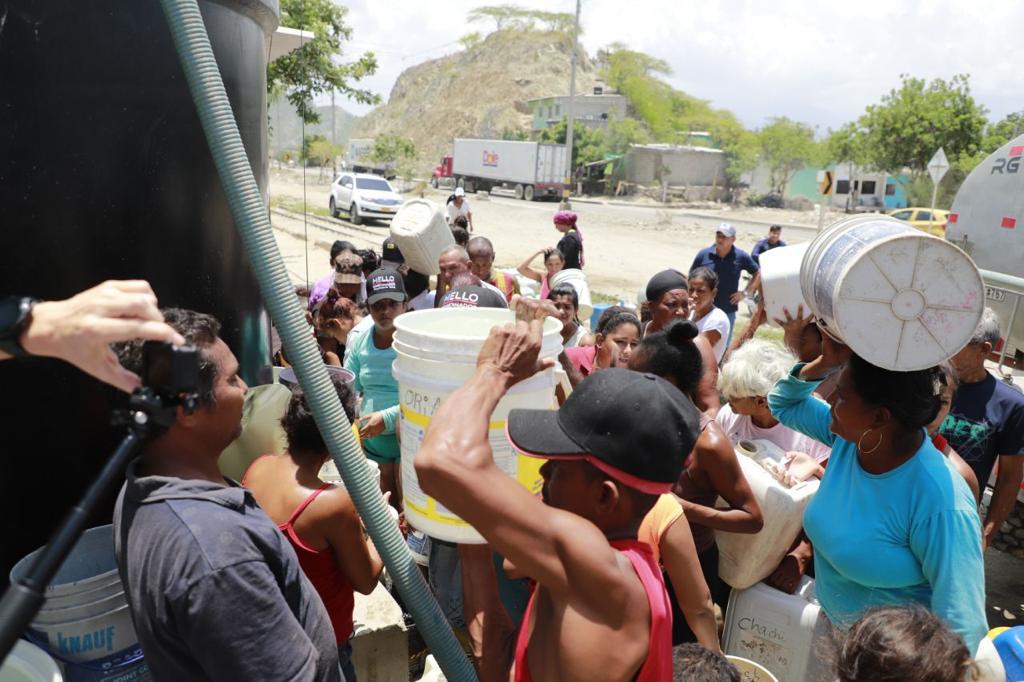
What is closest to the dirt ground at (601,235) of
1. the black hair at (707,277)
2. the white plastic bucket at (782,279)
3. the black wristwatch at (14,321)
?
the black hair at (707,277)

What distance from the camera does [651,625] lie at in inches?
61.9

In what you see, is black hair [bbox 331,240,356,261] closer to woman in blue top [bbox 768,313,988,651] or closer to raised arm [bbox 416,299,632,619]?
woman in blue top [bbox 768,313,988,651]

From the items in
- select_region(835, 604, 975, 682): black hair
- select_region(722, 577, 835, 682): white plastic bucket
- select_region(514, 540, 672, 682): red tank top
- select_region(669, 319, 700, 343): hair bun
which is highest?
select_region(669, 319, 700, 343): hair bun

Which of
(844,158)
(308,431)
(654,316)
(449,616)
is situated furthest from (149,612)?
(844,158)

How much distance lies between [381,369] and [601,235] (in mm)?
24872

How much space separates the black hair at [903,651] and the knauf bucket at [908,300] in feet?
2.45

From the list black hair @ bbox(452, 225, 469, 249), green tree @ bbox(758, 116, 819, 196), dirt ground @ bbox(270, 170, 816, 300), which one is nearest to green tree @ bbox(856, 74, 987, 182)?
dirt ground @ bbox(270, 170, 816, 300)

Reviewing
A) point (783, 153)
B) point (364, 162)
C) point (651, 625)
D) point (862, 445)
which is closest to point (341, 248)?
point (862, 445)

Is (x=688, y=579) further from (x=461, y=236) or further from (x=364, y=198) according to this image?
(x=364, y=198)

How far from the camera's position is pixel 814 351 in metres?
3.25

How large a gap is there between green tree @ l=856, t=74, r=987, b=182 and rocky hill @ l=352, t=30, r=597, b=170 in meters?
44.9

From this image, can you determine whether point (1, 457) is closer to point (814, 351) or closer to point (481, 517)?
point (481, 517)

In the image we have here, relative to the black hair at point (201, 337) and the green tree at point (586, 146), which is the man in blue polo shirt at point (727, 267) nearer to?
the black hair at point (201, 337)

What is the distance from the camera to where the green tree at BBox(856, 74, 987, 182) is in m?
35.2
